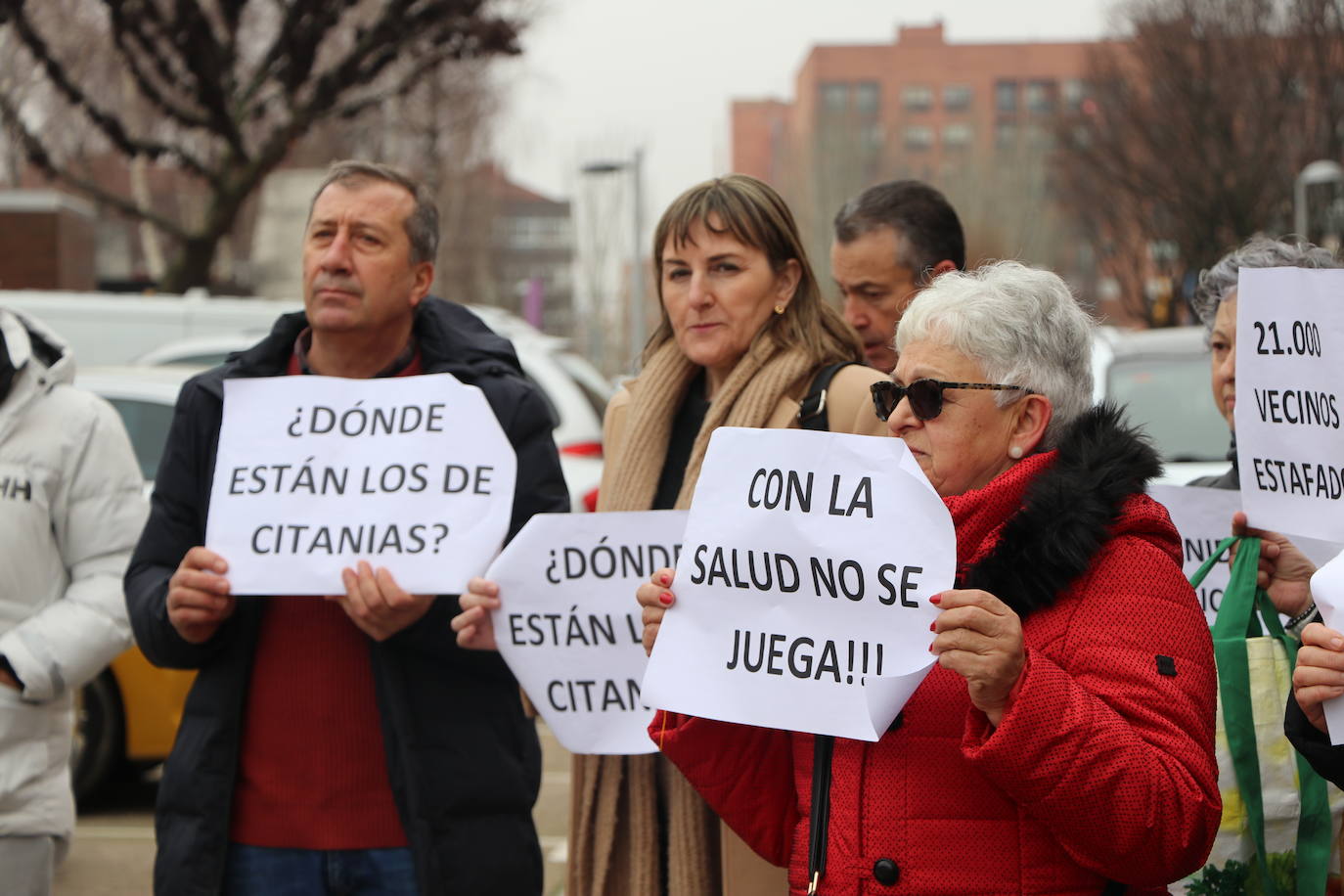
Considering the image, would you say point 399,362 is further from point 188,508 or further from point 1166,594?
point 1166,594

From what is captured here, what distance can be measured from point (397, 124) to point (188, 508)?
31.0 metres

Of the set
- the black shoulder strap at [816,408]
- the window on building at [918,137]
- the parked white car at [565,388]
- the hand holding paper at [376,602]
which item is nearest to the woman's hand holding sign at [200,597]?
the hand holding paper at [376,602]

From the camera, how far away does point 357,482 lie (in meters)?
3.36

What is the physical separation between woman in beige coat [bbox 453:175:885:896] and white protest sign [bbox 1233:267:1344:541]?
749 millimetres

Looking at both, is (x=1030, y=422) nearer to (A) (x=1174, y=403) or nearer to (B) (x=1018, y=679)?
(B) (x=1018, y=679)

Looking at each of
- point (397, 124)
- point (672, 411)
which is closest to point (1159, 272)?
Answer: point (397, 124)

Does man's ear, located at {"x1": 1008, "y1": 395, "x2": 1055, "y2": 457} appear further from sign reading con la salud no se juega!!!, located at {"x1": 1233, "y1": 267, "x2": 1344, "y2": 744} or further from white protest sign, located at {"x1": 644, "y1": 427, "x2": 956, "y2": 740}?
sign reading con la salud no se juega!!!, located at {"x1": 1233, "y1": 267, "x2": 1344, "y2": 744}

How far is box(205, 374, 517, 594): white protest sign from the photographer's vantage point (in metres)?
3.25

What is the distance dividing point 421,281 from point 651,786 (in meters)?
1.22

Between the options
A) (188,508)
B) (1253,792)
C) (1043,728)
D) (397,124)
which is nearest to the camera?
(1043,728)

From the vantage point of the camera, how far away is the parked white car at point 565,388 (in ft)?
28.9

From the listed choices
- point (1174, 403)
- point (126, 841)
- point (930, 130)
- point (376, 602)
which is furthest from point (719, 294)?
point (930, 130)

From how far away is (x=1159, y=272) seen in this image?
37.6 m

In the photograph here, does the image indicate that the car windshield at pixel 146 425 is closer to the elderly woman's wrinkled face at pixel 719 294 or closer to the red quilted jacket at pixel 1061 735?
the elderly woman's wrinkled face at pixel 719 294
